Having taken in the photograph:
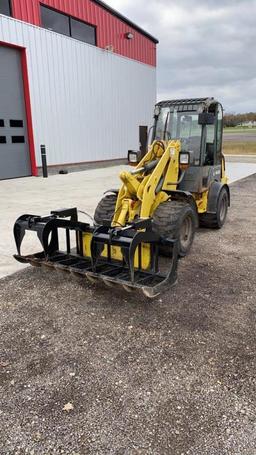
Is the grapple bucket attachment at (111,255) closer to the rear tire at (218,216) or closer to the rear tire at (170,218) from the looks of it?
the rear tire at (170,218)

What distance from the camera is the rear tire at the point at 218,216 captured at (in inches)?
250

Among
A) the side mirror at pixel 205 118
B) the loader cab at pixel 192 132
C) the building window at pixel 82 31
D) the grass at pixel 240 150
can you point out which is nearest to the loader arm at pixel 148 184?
the side mirror at pixel 205 118

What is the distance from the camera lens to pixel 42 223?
4.20m

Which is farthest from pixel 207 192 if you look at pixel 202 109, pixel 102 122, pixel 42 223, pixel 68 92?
pixel 102 122

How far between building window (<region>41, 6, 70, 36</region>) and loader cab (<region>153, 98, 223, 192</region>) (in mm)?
9761

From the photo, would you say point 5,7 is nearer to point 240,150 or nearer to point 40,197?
point 40,197

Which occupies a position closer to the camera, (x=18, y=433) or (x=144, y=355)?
(x=18, y=433)

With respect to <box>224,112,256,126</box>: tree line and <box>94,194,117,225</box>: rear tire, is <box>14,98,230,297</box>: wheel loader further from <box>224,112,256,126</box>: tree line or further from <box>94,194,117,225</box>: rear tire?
<box>224,112,256,126</box>: tree line

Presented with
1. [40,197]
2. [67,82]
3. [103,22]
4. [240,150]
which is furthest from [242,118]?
[40,197]

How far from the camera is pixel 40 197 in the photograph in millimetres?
9570

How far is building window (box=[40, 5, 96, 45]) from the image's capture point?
13.4 meters

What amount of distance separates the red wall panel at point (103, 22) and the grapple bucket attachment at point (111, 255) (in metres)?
10.9

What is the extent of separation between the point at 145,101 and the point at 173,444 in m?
19.9

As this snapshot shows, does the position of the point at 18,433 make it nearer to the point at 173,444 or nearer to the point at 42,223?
the point at 173,444
